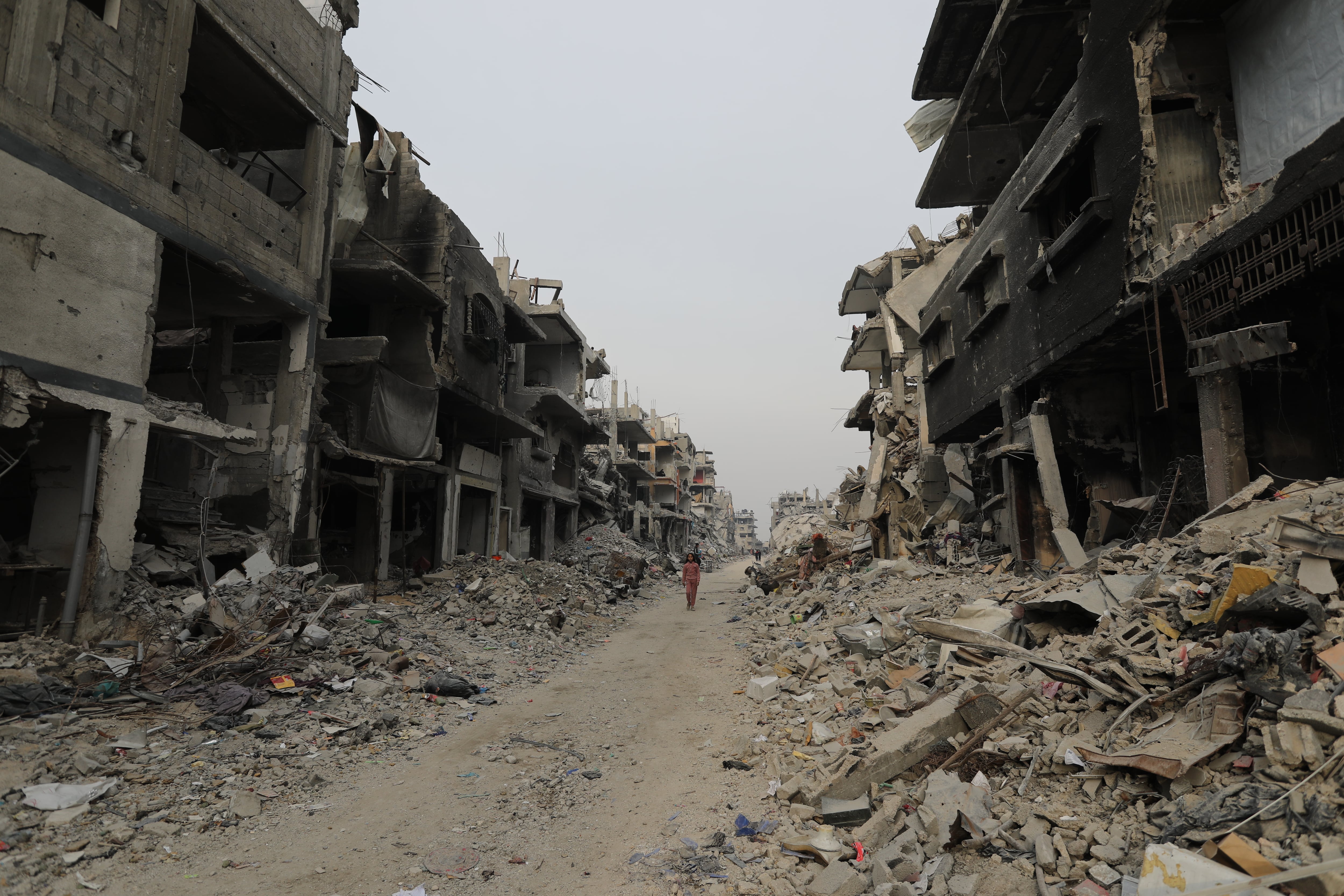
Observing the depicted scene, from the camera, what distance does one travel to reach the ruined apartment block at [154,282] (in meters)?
7.49

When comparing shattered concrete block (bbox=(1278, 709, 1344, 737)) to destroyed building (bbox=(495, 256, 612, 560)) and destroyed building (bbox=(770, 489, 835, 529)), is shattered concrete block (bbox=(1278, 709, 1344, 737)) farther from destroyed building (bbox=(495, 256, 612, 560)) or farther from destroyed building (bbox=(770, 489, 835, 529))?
destroyed building (bbox=(770, 489, 835, 529))

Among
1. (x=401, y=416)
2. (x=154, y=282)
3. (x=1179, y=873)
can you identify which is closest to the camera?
(x=1179, y=873)

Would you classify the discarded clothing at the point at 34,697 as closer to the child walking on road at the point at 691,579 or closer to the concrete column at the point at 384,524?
the concrete column at the point at 384,524

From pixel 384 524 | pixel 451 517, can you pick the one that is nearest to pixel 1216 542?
pixel 384 524

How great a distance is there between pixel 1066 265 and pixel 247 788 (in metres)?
10.2

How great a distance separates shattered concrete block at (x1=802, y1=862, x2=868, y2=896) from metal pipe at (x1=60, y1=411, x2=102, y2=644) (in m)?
8.09

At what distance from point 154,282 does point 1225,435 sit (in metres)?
12.1

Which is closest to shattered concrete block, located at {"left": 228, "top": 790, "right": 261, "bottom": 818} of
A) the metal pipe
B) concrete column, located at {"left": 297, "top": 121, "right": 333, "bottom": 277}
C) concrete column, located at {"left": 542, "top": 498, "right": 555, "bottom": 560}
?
the metal pipe

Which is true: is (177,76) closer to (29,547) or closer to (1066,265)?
(29,547)

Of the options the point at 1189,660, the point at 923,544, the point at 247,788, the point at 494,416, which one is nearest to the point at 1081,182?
the point at 1189,660

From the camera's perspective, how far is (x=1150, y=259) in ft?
23.2

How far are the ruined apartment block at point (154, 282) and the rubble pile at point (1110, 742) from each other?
26.3ft

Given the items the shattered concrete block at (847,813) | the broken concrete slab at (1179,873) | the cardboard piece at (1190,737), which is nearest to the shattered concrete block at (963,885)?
the broken concrete slab at (1179,873)

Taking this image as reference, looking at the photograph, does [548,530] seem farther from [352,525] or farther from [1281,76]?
[1281,76]
